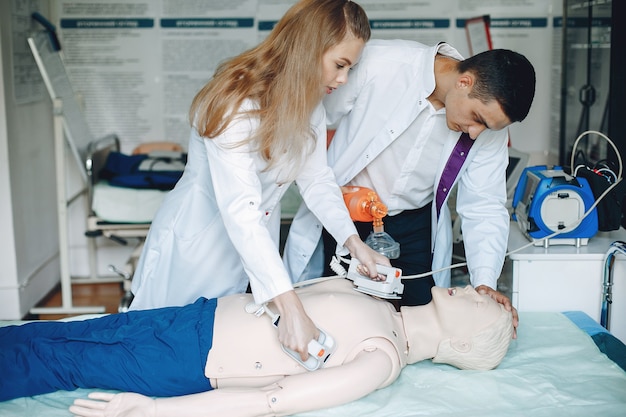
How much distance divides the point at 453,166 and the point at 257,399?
96 cm

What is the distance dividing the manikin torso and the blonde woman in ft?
0.37

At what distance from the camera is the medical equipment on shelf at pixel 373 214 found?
2.19 meters

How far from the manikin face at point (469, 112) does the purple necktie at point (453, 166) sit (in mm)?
148

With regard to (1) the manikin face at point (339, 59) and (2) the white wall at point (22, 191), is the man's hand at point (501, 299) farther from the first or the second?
(2) the white wall at point (22, 191)

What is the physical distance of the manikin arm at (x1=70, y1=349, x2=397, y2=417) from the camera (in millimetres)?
1669

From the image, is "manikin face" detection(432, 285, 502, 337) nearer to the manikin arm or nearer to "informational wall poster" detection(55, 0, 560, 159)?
the manikin arm

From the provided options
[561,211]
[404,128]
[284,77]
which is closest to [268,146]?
[284,77]

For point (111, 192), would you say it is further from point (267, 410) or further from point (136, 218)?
point (267, 410)

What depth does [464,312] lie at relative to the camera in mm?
1958

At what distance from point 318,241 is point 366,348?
0.62 meters

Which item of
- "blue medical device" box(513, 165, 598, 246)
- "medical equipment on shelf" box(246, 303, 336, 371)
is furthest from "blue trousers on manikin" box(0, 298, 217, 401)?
"blue medical device" box(513, 165, 598, 246)

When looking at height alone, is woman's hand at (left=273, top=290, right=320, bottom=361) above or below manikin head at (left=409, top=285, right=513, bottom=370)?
above

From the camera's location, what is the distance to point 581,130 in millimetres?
3496

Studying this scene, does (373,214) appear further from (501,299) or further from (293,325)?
(293,325)
